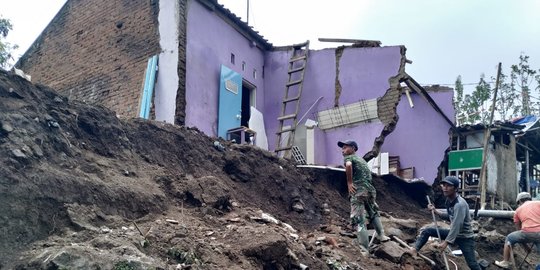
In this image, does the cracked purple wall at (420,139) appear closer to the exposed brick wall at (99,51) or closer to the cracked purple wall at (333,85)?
the cracked purple wall at (333,85)

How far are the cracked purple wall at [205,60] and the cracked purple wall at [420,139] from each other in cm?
430

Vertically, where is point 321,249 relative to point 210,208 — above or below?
below

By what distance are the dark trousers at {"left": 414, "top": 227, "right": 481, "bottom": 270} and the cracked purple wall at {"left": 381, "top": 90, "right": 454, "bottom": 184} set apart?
576 centimetres

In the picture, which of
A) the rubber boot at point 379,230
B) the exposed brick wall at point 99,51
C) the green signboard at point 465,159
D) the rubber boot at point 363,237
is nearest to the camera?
the rubber boot at point 363,237

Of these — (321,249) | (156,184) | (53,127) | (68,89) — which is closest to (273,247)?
(321,249)

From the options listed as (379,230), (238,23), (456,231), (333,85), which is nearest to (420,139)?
(333,85)

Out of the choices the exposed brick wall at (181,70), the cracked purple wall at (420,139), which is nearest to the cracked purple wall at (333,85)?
the cracked purple wall at (420,139)

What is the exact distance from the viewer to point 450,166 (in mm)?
13484

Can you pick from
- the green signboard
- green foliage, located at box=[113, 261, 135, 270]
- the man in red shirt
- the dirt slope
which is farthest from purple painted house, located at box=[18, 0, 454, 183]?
green foliage, located at box=[113, 261, 135, 270]

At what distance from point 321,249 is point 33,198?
345 cm

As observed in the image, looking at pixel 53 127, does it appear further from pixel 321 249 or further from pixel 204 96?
pixel 204 96

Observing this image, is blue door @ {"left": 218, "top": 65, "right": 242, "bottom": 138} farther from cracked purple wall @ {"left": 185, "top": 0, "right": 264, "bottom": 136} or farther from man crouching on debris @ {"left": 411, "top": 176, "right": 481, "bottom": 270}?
man crouching on debris @ {"left": 411, "top": 176, "right": 481, "bottom": 270}

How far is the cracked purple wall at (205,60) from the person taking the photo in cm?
1114

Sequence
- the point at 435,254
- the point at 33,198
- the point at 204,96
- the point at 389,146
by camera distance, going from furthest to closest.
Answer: the point at 389,146, the point at 204,96, the point at 435,254, the point at 33,198
